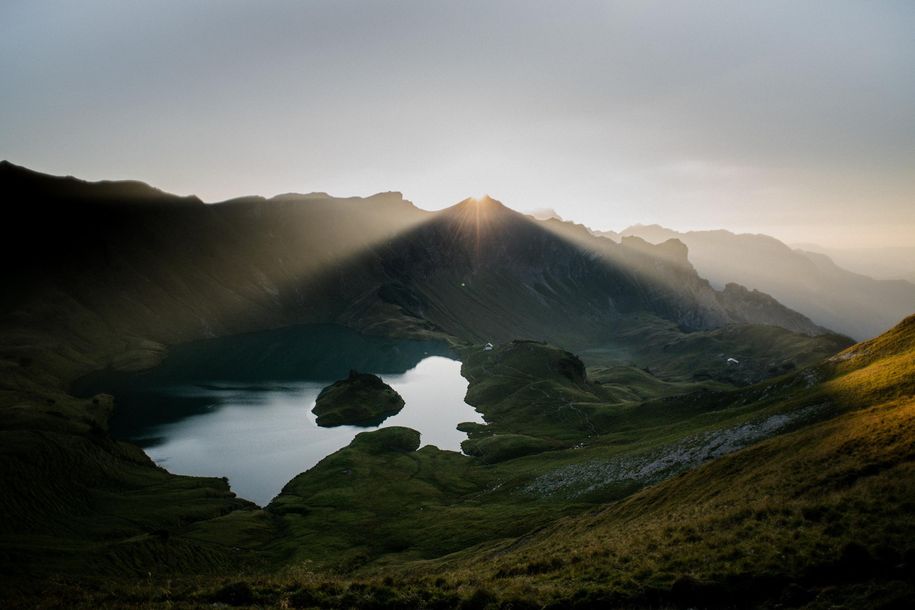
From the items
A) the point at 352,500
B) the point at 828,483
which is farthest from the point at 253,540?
the point at 828,483

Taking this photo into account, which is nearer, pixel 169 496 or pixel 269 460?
pixel 169 496

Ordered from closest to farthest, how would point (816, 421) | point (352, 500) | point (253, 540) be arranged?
point (816, 421) < point (253, 540) < point (352, 500)

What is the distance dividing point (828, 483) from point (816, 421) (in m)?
34.6

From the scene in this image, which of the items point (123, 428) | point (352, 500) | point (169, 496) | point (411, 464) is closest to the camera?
point (169, 496)

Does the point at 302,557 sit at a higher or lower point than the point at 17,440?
lower

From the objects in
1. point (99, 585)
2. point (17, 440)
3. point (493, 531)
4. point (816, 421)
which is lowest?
point (493, 531)

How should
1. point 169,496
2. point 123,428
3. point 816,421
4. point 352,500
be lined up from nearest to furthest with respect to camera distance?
point 816,421
point 169,496
point 352,500
point 123,428

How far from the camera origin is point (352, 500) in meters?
113

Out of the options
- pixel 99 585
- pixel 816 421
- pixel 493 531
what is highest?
pixel 99 585

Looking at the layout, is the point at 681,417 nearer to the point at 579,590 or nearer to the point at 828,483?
the point at 828,483

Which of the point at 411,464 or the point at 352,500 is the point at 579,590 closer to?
the point at 352,500

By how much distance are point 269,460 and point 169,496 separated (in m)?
43.5

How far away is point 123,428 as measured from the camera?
160125 millimetres

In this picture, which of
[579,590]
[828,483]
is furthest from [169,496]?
[828,483]
